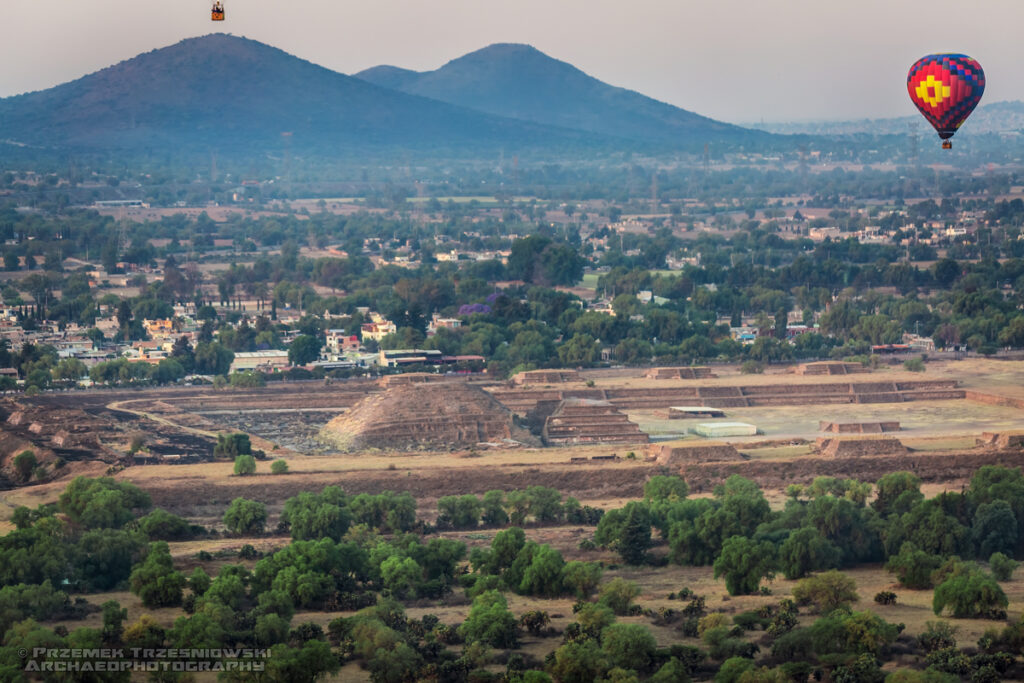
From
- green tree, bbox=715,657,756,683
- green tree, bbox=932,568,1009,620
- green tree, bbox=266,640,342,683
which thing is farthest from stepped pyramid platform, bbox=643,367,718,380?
green tree, bbox=266,640,342,683

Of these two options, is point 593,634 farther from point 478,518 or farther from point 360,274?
point 360,274

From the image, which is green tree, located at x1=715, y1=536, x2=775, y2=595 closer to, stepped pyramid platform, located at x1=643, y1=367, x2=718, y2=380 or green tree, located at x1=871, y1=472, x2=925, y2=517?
green tree, located at x1=871, y1=472, x2=925, y2=517

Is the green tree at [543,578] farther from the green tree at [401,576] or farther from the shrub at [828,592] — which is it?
the shrub at [828,592]

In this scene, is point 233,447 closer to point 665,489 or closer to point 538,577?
point 665,489

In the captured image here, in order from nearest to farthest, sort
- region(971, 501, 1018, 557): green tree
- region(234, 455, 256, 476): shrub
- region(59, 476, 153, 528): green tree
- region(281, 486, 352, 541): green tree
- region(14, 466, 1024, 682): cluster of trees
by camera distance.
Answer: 1. region(14, 466, 1024, 682): cluster of trees
2. region(971, 501, 1018, 557): green tree
3. region(281, 486, 352, 541): green tree
4. region(59, 476, 153, 528): green tree
5. region(234, 455, 256, 476): shrub

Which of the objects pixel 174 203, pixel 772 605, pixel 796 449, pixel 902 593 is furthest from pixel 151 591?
pixel 174 203

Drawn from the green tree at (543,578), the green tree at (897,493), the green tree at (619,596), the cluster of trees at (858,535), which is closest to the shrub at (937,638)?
the cluster of trees at (858,535)

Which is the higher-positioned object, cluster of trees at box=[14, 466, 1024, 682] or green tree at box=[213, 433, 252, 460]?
cluster of trees at box=[14, 466, 1024, 682]
